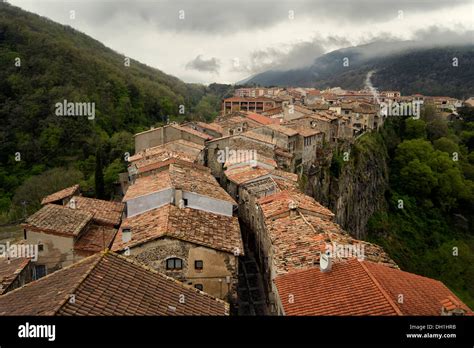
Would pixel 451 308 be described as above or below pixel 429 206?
above

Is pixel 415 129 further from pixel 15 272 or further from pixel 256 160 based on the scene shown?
pixel 15 272

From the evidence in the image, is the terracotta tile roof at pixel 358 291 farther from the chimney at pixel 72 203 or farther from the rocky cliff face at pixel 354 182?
the rocky cliff face at pixel 354 182

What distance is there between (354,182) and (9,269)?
44.3 meters

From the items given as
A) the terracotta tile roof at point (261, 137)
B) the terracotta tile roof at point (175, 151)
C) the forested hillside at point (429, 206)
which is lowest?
the forested hillside at point (429, 206)

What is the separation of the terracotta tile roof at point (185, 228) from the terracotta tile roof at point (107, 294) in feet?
23.2

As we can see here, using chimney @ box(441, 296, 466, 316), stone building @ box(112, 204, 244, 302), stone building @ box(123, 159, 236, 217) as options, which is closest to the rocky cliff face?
stone building @ box(123, 159, 236, 217)

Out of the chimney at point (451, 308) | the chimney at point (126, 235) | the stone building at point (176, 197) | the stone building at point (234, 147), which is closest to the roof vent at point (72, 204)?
the stone building at point (176, 197)

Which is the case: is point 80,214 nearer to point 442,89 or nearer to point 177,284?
point 177,284

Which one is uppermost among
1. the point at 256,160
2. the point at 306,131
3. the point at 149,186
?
the point at 306,131

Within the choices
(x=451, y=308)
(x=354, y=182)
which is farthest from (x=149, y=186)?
(x=354, y=182)

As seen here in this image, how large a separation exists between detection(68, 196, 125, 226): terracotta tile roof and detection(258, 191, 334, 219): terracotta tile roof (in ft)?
30.8

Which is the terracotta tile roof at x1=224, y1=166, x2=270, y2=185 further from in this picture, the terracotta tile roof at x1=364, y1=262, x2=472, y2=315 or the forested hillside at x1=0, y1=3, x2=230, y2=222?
the terracotta tile roof at x1=364, y1=262, x2=472, y2=315

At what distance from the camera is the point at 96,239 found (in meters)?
24.9

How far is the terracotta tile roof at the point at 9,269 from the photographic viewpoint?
1875 centimetres
